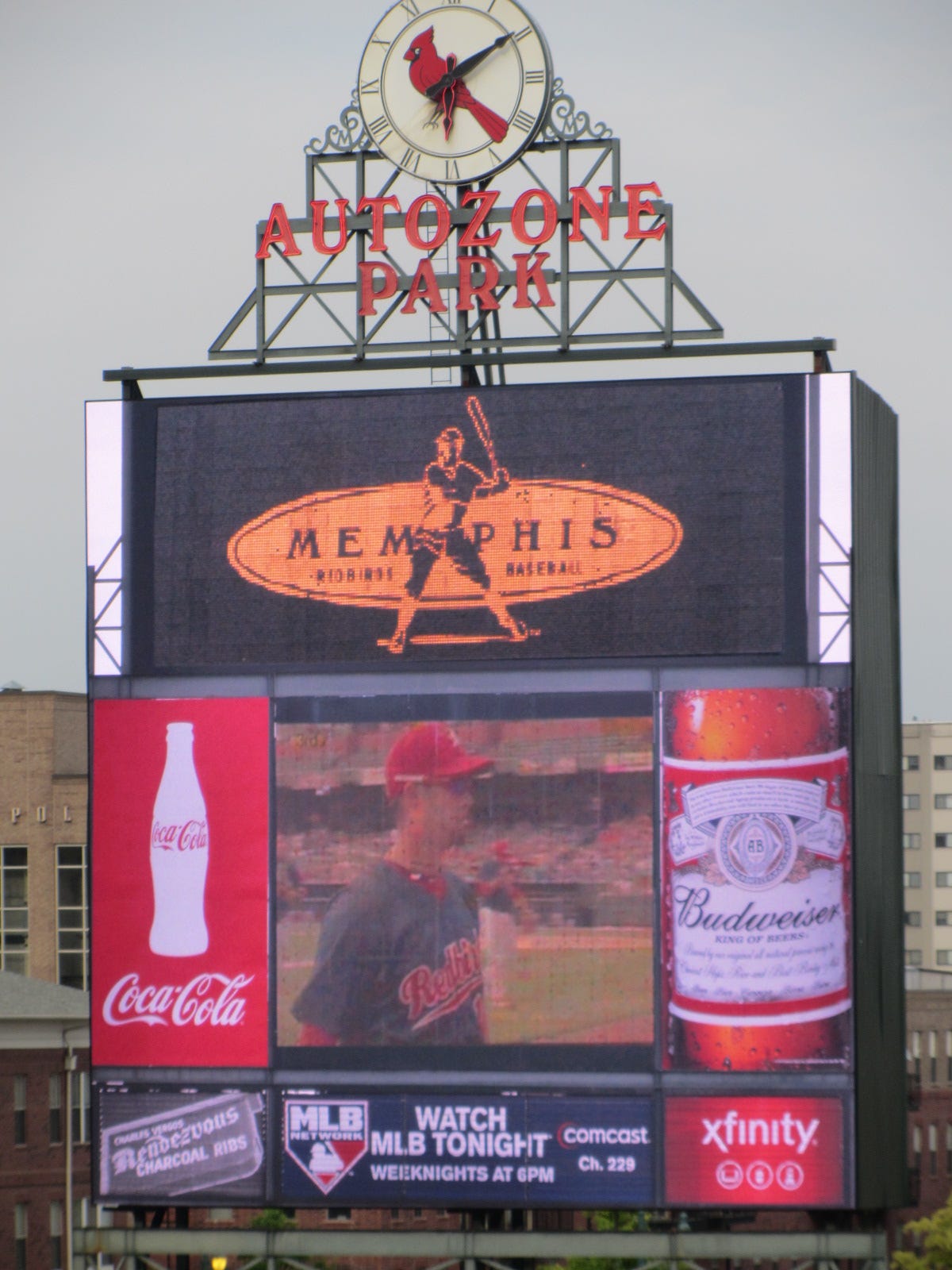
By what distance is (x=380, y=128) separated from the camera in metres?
33.4

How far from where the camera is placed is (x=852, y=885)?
28.7 m

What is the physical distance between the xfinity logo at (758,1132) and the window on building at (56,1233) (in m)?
39.4

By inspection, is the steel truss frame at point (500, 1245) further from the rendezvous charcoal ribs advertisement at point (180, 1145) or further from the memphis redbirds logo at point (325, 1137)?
the memphis redbirds logo at point (325, 1137)

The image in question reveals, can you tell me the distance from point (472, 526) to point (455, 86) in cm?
729

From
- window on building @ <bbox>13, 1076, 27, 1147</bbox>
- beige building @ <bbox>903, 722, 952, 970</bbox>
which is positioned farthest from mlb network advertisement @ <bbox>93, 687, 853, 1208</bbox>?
beige building @ <bbox>903, 722, 952, 970</bbox>

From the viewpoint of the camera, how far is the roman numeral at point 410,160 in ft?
109

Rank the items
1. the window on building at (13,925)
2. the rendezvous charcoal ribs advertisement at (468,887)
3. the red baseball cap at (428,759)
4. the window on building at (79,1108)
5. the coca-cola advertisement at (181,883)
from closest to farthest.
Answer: the rendezvous charcoal ribs advertisement at (468,887) < the red baseball cap at (428,759) < the coca-cola advertisement at (181,883) < the window on building at (79,1108) < the window on building at (13,925)

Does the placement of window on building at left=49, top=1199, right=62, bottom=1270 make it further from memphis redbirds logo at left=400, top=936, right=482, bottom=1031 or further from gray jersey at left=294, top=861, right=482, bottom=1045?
memphis redbirds logo at left=400, top=936, right=482, bottom=1031

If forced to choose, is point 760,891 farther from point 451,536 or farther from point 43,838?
point 43,838

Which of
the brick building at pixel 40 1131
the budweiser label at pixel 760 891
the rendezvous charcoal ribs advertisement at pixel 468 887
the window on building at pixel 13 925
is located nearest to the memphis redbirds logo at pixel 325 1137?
the rendezvous charcoal ribs advertisement at pixel 468 887

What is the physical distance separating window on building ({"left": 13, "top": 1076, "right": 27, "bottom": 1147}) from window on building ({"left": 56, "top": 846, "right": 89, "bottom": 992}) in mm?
14545

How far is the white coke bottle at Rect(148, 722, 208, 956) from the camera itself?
29.8 m

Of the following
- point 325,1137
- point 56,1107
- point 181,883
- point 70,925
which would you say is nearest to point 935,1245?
point 56,1107

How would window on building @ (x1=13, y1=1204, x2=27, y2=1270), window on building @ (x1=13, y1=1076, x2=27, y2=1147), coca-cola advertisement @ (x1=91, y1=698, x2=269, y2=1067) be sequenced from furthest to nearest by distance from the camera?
window on building @ (x1=13, y1=1076, x2=27, y2=1147)
window on building @ (x1=13, y1=1204, x2=27, y2=1270)
coca-cola advertisement @ (x1=91, y1=698, x2=269, y2=1067)
